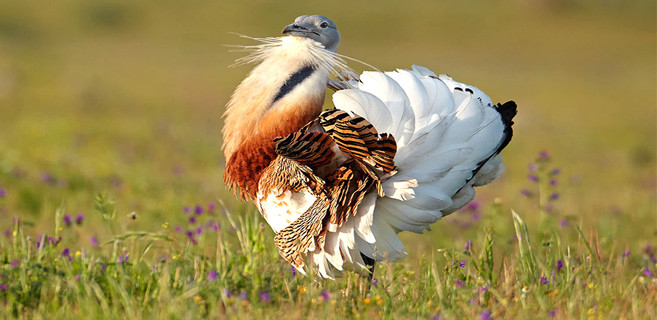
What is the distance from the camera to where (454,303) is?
96.4 inches

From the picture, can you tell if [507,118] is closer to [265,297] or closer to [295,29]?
[295,29]

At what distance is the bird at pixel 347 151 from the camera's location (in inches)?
107

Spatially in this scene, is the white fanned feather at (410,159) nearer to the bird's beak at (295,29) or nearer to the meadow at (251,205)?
the meadow at (251,205)

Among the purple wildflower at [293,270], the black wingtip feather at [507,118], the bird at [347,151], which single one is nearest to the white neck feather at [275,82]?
the bird at [347,151]

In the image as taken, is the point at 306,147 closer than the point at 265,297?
No

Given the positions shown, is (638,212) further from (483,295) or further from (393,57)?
(393,57)

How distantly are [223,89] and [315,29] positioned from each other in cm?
1148

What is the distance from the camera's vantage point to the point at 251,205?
4.99m

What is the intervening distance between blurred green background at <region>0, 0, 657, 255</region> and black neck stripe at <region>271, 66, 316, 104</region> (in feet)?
4.61

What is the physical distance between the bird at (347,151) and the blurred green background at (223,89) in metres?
1.22

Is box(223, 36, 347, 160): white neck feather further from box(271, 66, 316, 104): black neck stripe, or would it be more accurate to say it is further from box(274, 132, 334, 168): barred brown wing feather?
box(274, 132, 334, 168): barred brown wing feather

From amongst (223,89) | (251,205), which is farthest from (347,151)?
(223,89)

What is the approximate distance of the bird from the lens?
2721 millimetres

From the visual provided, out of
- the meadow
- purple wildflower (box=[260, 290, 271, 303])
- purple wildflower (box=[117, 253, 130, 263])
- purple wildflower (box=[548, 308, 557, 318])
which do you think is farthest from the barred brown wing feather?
purple wildflower (box=[548, 308, 557, 318])
